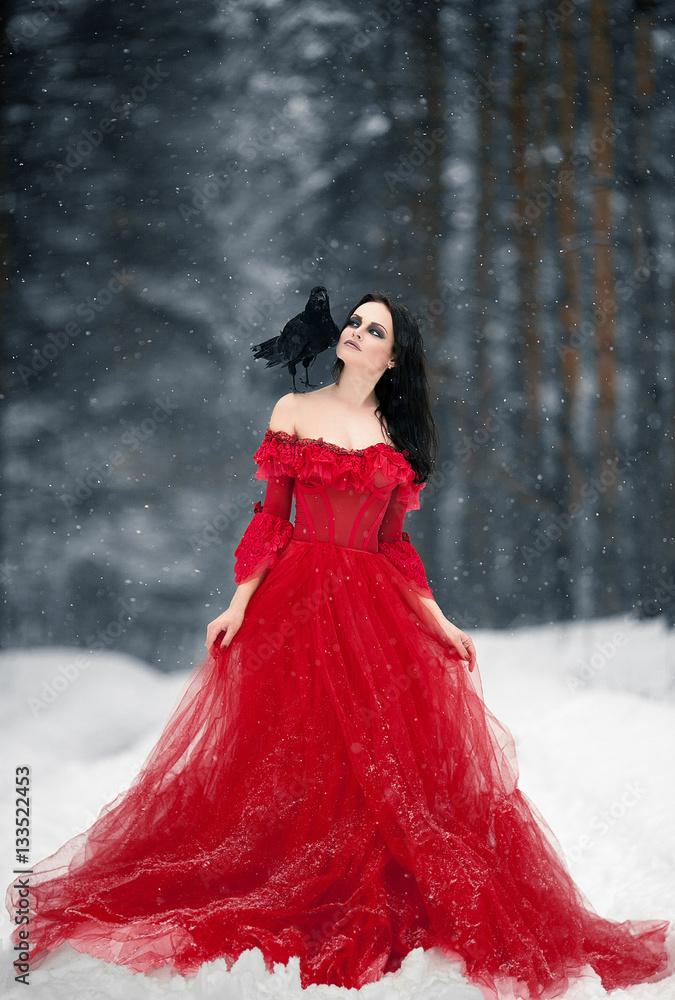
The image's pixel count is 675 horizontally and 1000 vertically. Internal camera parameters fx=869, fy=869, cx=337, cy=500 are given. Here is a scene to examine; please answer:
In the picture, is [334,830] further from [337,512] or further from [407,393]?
[407,393]

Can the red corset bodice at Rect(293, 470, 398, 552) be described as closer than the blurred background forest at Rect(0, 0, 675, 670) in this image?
Yes

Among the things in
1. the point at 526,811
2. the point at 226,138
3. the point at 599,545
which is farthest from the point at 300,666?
the point at 226,138

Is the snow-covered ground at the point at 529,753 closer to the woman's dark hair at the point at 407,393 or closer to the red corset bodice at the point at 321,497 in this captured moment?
the red corset bodice at the point at 321,497

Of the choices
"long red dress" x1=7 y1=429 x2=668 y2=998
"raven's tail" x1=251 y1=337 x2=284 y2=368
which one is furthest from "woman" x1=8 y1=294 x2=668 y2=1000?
"raven's tail" x1=251 y1=337 x2=284 y2=368

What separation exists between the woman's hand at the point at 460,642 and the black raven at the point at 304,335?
0.63 m

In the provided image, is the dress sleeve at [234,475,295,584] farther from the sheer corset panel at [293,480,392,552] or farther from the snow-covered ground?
the snow-covered ground

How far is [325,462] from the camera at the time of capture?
1780mm

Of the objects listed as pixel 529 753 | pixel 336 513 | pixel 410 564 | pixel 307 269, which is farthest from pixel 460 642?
pixel 307 269

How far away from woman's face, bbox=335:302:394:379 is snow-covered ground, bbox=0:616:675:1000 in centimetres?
115

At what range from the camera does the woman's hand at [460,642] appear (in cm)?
179

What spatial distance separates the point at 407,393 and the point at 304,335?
268 millimetres

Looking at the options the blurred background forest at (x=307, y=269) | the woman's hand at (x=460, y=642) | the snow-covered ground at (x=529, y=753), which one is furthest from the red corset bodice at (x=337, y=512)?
the blurred background forest at (x=307, y=269)

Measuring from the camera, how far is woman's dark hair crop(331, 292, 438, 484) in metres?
1.94

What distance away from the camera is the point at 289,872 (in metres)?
1.50
